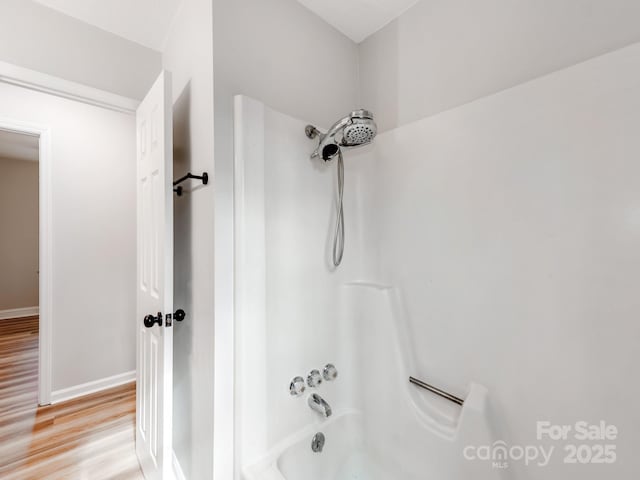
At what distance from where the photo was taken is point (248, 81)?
1.22 meters

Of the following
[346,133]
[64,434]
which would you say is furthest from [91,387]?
[346,133]

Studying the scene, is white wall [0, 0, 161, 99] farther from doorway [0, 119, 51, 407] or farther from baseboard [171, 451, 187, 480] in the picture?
doorway [0, 119, 51, 407]

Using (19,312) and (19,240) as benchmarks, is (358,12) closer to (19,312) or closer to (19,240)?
(19,240)

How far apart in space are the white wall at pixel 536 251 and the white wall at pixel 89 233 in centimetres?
272

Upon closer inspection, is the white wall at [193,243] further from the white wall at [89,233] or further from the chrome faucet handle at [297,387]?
the white wall at [89,233]

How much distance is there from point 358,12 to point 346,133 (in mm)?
876

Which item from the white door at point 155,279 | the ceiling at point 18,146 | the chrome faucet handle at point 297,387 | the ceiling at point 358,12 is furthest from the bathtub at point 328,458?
the ceiling at point 18,146

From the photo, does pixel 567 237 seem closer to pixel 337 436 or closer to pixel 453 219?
pixel 453 219

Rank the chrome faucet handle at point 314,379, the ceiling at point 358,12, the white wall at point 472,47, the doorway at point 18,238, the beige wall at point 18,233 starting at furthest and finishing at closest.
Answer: the beige wall at point 18,233 < the doorway at point 18,238 < the ceiling at point 358,12 < the chrome faucet handle at point 314,379 < the white wall at point 472,47

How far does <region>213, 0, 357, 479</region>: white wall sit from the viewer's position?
1101 mm

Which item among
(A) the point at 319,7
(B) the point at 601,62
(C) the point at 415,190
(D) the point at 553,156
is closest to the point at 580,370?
(D) the point at 553,156

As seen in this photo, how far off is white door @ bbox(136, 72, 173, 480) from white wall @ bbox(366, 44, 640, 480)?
→ 1.19 m

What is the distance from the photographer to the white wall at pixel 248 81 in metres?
1.10

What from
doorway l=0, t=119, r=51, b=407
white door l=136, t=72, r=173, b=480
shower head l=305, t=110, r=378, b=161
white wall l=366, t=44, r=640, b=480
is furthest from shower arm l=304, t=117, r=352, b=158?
doorway l=0, t=119, r=51, b=407
